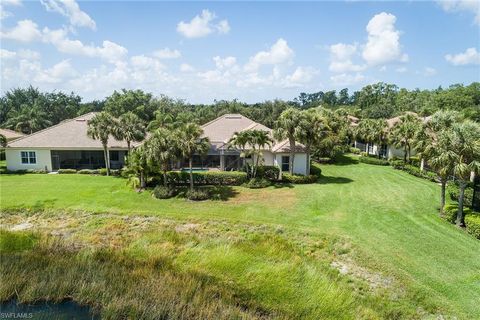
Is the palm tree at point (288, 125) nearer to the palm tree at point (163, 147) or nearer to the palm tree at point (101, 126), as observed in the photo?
the palm tree at point (163, 147)

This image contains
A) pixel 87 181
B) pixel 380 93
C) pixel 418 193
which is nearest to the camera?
pixel 418 193

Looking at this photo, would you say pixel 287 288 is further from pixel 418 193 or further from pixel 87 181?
pixel 87 181

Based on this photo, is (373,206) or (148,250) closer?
(148,250)

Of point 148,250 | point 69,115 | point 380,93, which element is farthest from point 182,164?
point 380,93

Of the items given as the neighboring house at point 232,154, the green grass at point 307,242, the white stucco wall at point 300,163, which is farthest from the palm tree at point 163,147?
the white stucco wall at point 300,163

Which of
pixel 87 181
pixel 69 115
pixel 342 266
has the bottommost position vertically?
pixel 342 266

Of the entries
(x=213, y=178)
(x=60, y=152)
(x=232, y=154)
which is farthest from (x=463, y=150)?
(x=60, y=152)
